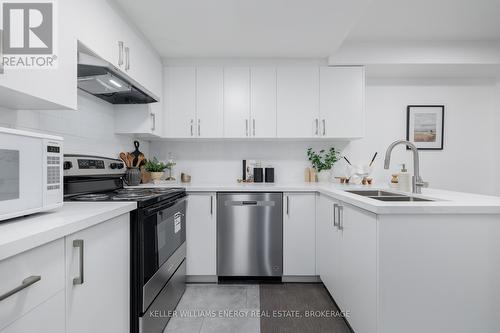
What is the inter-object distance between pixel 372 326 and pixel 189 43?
2.58 meters

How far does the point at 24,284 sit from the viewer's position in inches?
27.1

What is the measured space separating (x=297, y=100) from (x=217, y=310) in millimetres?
2136

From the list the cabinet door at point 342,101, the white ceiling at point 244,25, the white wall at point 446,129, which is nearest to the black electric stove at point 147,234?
the white ceiling at point 244,25

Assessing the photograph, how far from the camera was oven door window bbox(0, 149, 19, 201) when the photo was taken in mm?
837

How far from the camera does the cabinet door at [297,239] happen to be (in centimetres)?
234

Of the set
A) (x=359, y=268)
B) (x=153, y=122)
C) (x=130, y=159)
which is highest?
(x=153, y=122)

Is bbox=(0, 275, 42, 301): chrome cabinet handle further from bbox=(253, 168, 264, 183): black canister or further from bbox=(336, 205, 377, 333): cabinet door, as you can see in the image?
bbox=(253, 168, 264, 183): black canister

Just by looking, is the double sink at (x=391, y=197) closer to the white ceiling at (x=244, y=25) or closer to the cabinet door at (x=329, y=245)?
the cabinet door at (x=329, y=245)

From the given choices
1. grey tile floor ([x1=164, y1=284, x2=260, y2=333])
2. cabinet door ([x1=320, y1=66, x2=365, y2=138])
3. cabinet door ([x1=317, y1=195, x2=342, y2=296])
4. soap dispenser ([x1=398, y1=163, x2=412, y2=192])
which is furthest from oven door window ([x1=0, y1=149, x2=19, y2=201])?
cabinet door ([x1=320, y1=66, x2=365, y2=138])

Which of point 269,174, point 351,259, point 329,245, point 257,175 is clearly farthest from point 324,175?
point 351,259

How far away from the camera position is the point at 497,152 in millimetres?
3086

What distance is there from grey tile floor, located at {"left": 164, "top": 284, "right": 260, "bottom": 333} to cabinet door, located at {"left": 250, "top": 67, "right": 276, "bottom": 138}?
155cm

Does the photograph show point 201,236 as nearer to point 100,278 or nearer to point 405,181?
point 100,278

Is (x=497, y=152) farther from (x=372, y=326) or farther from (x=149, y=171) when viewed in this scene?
(x=149, y=171)
